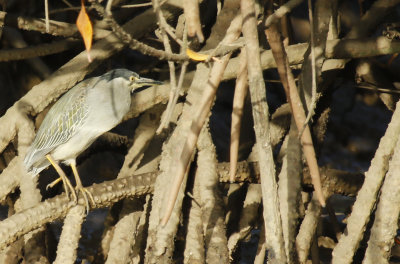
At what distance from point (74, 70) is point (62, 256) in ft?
3.56

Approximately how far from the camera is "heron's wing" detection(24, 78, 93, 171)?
155 inches

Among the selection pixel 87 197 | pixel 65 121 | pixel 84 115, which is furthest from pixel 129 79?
pixel 87 197

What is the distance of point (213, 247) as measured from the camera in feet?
10.8

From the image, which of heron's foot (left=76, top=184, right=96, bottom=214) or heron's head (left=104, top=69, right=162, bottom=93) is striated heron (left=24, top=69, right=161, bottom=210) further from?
heron's foot (left=76, top=184, right=96, bottom=214)

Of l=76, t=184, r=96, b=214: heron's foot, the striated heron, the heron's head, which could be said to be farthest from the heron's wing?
l=76, t=184, r=96, b=214: heron's foot

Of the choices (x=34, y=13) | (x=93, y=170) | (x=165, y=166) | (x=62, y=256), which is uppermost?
(x=34, y=13)

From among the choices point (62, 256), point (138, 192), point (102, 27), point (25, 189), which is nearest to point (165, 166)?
point (138, 192)

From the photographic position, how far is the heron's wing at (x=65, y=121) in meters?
3.93

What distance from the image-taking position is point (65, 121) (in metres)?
4.00

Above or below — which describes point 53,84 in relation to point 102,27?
below

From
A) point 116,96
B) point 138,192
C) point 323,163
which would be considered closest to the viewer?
point 138,192

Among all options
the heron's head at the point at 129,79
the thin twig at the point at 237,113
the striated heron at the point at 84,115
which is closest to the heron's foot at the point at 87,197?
the striated heron at the point at 84,115

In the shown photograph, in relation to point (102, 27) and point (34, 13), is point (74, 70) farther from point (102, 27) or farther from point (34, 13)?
point (34, 13)

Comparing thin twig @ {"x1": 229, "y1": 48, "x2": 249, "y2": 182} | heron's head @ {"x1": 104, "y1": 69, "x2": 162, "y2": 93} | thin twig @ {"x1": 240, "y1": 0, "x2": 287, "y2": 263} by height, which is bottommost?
thin twig @ {"x1": 240, "y1": 0, "x2": 287, "y2": 263}
